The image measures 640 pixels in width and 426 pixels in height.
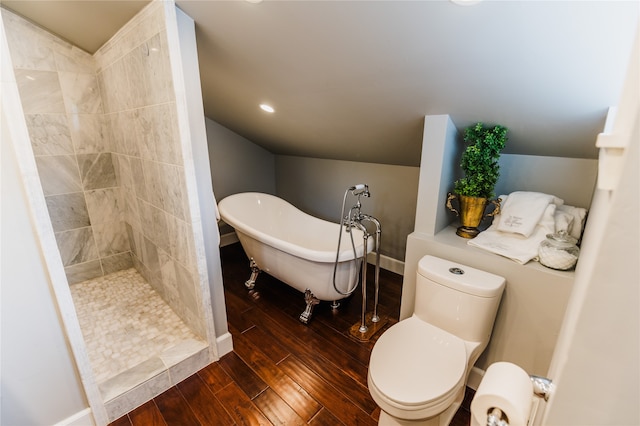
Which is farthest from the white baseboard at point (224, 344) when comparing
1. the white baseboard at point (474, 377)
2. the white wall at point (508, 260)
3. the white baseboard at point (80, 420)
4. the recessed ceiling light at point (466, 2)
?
the recessed ceiling light at point (466, 2)

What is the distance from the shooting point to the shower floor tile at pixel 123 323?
5.61 feet

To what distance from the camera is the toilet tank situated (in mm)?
1369

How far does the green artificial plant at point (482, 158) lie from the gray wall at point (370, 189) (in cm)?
92

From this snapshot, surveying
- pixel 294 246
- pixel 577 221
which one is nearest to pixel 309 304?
pixel 294 246

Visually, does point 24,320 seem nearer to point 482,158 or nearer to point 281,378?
point 281,378

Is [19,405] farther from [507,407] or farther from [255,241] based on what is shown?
[507,407]

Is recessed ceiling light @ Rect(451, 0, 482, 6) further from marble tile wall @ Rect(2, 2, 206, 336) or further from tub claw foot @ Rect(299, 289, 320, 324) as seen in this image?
tub claw foot @ Rect(299, 289, 320, 324)

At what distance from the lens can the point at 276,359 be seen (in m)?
1.84

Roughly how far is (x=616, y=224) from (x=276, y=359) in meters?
1.91

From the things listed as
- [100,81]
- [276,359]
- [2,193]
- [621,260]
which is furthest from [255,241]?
[621,260]

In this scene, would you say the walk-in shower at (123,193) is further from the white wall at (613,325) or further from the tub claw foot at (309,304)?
the white wall at (613,325)

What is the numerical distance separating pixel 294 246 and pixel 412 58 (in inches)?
52.9

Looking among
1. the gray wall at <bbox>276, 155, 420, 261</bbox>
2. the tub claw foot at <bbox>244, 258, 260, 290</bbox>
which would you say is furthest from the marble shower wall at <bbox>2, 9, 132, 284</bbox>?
the gray wall at <bbox>276, 155, 420, 261</bbox>

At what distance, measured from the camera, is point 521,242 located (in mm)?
1505
